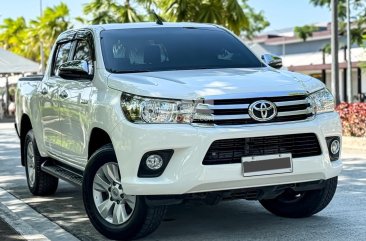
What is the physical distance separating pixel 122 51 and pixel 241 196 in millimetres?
1891

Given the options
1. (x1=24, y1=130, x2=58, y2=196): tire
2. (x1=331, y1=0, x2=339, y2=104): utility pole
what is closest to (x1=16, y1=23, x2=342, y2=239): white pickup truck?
(x1=24, y1=130, x2=58, y2=196): tire

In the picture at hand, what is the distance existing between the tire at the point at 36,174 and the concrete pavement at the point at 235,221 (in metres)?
0.11

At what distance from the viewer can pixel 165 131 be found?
5.39 meters

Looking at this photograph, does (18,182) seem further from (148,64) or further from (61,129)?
(148,64)

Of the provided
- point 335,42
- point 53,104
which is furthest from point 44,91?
point 335,42

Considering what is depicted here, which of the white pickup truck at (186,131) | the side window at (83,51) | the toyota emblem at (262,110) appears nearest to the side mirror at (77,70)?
the white pickup truck at (186,131)

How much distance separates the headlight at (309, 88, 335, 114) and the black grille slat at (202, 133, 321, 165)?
277 mm

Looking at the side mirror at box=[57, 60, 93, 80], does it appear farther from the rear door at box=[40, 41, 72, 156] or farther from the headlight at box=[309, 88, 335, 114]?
the headlight at box=[309, 88, 335, 114]

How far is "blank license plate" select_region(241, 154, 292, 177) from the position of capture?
5.47 m

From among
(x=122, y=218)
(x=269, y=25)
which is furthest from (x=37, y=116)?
(x=269, y=25)

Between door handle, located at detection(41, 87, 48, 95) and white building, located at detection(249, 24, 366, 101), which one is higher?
door handle, located at detection(41, 87, 48, 95)

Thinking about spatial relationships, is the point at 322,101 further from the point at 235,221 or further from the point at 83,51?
the point at 83,51

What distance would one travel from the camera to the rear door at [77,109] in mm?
6449

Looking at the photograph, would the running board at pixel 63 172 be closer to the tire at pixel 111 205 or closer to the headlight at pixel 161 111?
the tire at pixel 111 205
